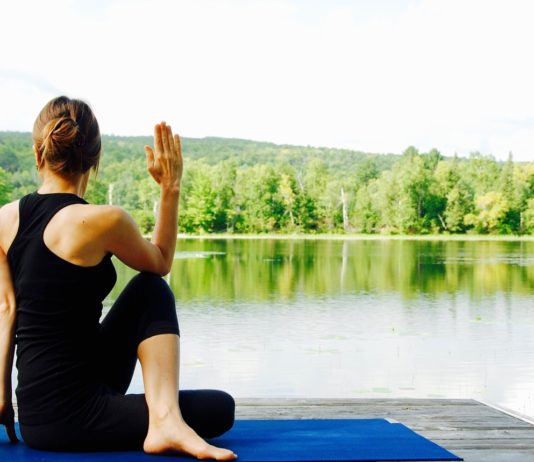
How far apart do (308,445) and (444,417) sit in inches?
51.3

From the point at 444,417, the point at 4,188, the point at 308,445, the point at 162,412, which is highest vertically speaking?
the point at 4,188

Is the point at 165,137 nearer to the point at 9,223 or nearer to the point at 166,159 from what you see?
the point at 166,159

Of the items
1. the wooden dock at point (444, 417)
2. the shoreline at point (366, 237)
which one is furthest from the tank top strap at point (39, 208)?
the shoreline at point (366, 237)

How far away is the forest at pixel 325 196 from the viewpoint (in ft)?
162

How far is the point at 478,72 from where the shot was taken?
68.8 metres

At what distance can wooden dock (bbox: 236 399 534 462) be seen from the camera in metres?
2.79

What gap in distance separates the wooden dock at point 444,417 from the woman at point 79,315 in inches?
45.1

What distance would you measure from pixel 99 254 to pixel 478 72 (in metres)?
70.1

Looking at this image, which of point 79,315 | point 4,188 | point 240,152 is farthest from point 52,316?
point 240,152

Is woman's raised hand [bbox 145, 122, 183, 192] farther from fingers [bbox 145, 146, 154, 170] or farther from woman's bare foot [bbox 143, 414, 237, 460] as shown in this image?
woman's bare foot [bbox 143, 414, 237, 460]

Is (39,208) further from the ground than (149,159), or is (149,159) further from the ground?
(149,159)

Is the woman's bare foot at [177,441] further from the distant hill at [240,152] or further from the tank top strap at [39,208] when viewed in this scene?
the distant hill at [240,152]

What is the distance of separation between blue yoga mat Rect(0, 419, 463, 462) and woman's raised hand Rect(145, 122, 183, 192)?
603mm

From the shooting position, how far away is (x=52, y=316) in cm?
183
